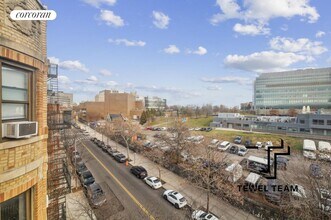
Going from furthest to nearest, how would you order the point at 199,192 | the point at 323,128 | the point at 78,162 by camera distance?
the point at 323,128 < the point at 78,162 < the point at 199,192

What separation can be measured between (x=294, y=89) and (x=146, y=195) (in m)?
87.1

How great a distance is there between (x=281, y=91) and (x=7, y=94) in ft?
316

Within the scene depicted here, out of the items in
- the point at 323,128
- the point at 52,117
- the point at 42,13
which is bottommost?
the point at 323,128

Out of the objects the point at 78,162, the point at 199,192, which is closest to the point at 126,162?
the point at 78,162

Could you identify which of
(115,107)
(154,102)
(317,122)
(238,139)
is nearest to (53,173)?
(238,139)

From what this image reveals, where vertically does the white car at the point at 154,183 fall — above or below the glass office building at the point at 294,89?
below

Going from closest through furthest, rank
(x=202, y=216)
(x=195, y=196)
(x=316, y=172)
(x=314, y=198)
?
(x=314, y=198) → (x=316, y=172) → (x=202, y=216) → (x=195, y=196)

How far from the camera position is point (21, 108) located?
450 centimetres

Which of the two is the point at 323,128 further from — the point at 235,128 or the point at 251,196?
the point at 251,196

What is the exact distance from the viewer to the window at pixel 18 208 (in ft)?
13.0

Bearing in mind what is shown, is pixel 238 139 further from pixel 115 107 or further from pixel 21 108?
pixel 115 107

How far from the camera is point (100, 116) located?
77250mm

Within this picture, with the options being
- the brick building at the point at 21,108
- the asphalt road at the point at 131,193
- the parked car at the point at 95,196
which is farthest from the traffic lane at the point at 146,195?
the brick building at the point at 21,108

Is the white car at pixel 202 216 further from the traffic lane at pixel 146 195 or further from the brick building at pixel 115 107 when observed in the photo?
the brick building at pixel 115 107
